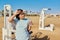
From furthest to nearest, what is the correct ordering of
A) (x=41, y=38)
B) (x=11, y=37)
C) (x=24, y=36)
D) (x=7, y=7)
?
(x=41, y=38) < (x=7, y=7) < (x=11, y=37) < (x=24, y=36)

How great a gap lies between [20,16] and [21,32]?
37cm

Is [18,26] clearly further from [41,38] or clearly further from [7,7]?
[41,38]

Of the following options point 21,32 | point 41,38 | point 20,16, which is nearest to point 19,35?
point 21,32

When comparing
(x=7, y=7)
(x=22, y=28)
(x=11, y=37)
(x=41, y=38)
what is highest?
(x=7, y=7)

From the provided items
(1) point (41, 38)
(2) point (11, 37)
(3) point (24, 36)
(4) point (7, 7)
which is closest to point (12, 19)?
(3) point (24, 36)

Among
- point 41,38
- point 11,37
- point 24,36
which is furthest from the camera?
point 41,38

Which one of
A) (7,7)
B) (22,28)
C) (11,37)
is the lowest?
(11,37)

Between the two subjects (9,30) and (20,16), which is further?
(9,30)

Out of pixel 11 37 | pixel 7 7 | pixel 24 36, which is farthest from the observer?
pixel 7 7

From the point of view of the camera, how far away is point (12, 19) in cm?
485

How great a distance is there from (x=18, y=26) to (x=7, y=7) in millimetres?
1808

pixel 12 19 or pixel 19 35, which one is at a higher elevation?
pixel 12 19

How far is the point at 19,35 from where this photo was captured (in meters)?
4.62

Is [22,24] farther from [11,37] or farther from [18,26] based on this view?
[11,37]
